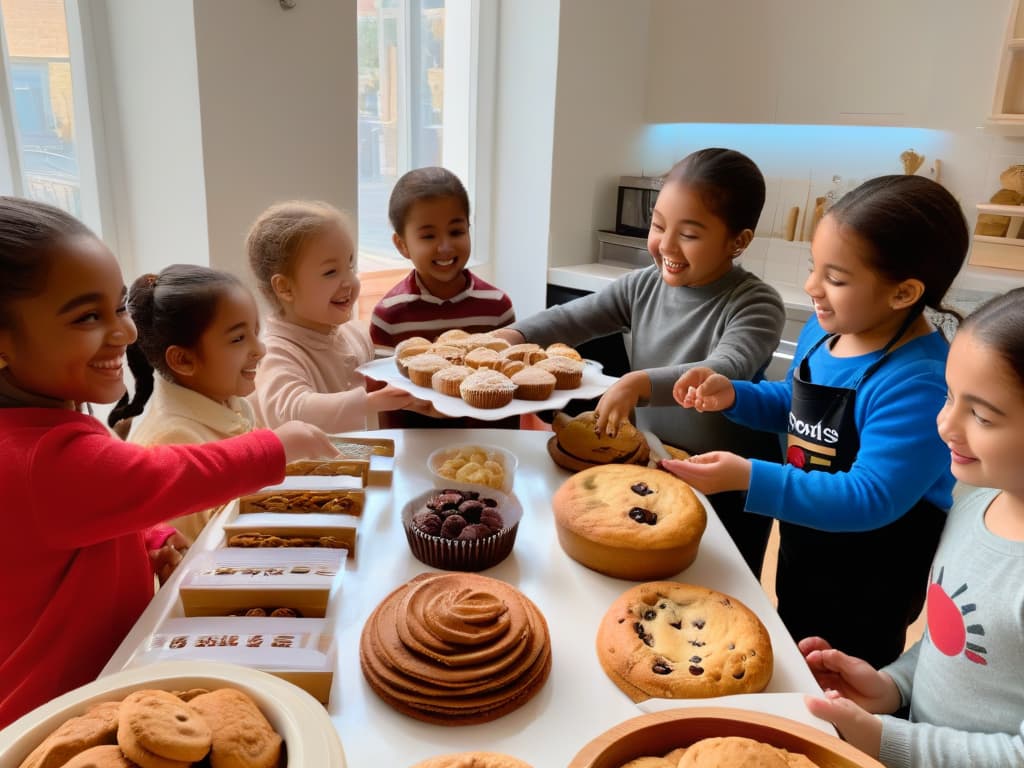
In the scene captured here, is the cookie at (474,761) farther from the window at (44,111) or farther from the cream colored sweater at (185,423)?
the window at (44,111)

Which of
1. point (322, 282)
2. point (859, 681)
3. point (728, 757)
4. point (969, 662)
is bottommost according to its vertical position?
point (859, 681)

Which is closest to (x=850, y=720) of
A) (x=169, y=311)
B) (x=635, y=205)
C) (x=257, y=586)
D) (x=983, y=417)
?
(x=983, y=417)

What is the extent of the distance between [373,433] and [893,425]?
954 mm

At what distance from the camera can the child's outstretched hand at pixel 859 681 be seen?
1.05 meters

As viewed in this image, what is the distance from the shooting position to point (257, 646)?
2.81 ft

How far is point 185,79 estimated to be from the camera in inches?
86.4

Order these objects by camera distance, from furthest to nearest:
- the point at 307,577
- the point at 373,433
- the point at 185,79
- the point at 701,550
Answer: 1. the point at 185,79
2. the point at 373,433
3. the point at 701,550
4. the point at 307,577

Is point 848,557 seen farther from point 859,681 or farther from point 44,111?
point 44,111

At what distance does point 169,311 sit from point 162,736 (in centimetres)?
93

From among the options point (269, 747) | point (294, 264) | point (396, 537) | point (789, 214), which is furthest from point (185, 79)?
point (789, 214)

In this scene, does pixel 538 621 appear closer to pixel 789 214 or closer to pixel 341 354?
pixel 341 354

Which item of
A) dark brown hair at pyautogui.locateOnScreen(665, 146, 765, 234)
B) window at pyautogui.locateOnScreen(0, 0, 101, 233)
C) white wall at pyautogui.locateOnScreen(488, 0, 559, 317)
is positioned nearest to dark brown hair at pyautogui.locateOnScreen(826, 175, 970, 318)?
dark brown hair at pyautogui.locateOnScreen(665, 146, 765, 234)

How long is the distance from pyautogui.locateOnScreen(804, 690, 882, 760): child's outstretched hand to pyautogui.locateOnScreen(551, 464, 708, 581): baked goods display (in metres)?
0.29

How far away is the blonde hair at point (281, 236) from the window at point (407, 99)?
58.6 inches
